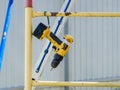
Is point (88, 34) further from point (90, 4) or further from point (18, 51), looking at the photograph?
point (18, 51)

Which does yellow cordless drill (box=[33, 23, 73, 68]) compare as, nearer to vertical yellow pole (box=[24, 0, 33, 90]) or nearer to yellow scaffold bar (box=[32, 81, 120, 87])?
vertical yellow pole (box=[24, 0, 33, 90])

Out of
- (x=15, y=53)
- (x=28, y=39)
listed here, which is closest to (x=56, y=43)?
(x=28, y=39)

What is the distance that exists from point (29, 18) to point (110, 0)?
326cm

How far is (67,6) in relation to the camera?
3.43 metres

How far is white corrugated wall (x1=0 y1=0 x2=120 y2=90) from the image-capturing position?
3.99 meters

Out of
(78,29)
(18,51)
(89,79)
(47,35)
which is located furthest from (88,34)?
(47,35)

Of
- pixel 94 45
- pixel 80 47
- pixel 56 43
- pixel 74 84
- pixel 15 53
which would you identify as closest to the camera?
pixel 74 84

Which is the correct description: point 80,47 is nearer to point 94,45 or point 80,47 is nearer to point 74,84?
point 94,45

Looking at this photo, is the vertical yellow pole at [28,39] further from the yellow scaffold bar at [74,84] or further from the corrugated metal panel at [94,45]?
the corrugated metal panel at [94,45]

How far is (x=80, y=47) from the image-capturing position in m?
4.75

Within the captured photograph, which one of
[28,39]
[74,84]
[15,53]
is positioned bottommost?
[74,84]

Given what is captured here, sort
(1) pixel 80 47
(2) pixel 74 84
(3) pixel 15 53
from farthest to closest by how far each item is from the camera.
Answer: (1) pixel 80 47 < (3) pixel 15 53 < (2) pixel 74 84

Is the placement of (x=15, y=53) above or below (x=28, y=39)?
below

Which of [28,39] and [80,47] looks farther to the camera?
[80,47]
